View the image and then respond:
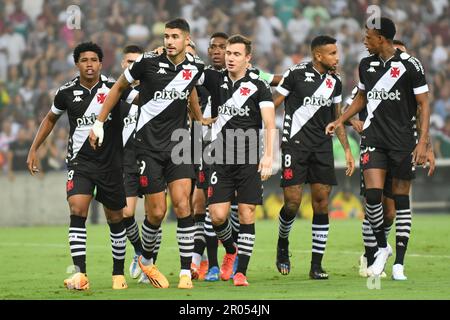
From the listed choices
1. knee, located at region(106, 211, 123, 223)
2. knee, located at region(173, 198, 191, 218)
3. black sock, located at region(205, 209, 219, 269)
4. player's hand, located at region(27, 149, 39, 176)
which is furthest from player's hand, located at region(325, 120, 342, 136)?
player's hand, located at region(27, 149, 39, 176)

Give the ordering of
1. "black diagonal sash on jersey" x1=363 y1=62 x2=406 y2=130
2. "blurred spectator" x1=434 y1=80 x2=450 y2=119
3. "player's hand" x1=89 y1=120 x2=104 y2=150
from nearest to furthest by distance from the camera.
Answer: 1. "player's hand" x1=89 y1=120 x2=104 y2=150
2. "black diagonal sash on jersey" x1=363 y1=62 x2=406 y2=130
3. "blurred spectator" x1=434 y1=80 x2=450 y2=119

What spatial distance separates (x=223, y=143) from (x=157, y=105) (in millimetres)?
979

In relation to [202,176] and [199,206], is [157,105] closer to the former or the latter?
[202,176]

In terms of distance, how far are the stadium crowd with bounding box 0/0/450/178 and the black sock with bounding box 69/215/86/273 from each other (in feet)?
41.9

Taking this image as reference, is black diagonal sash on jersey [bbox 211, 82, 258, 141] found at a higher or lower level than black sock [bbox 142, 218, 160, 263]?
higher

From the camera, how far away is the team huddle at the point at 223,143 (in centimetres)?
1190

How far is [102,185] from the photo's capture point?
11.9m

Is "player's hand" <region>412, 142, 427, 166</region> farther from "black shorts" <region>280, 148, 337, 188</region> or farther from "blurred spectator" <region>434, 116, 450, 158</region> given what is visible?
"blurred spectator" <region>434, 116, 450, 158</region>

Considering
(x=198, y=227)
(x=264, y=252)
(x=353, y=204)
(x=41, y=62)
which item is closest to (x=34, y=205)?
(x=41, y=62)

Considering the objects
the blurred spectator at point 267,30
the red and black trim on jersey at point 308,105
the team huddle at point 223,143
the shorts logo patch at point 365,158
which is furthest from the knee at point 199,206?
the blurred spectator at point 267,30

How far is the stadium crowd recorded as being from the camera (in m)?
26.1

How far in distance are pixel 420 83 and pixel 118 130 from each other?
3323mm

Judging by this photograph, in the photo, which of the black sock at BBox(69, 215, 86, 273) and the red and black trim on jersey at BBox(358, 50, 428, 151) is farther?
the red and black trim on jersey at BBox(358, 50, 428, 151)
